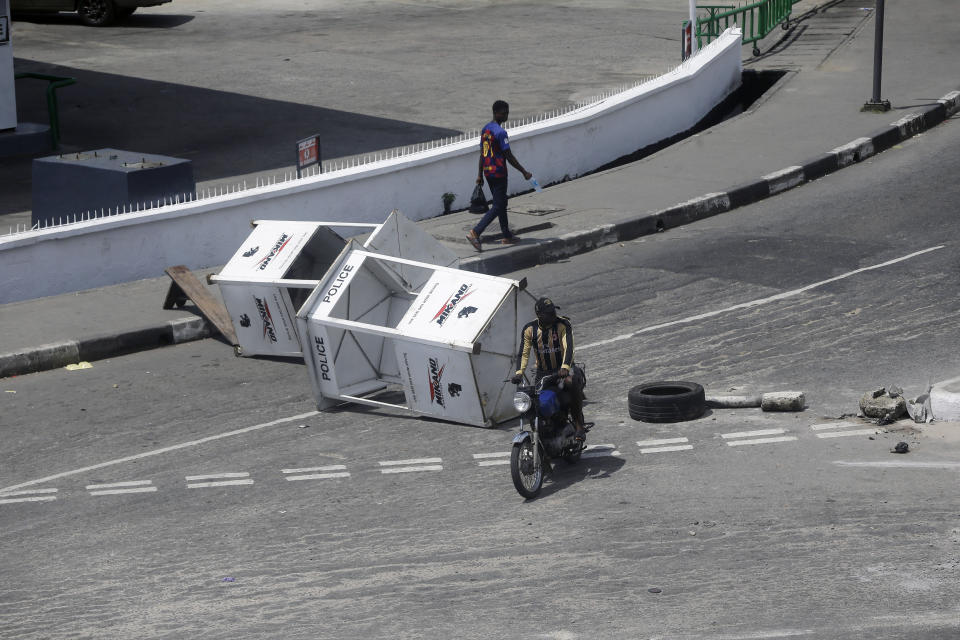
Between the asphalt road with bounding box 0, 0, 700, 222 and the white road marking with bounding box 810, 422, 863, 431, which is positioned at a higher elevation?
the asphalt road with bounding box 0, 0, 700, 222

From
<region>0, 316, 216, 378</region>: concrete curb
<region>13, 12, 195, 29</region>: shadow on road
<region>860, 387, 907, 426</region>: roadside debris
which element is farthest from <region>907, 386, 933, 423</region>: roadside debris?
<region>13, 12, 195, 29</region>: shadow on road

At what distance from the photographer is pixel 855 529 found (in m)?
8.59

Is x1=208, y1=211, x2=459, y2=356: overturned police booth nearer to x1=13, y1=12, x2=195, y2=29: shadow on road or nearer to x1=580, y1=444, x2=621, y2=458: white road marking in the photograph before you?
x1=580, y1=444, x2=621, y2=458: white road marking

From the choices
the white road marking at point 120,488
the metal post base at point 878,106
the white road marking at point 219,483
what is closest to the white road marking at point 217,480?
the white road marking at point 219,483

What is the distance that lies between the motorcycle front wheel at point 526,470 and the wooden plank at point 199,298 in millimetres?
4886

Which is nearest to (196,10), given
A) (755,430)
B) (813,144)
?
(813,144)

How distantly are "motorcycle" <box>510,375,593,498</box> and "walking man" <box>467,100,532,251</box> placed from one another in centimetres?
599

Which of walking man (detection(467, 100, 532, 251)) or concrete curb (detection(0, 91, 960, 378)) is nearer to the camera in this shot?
concrete curb (detection(0, 91, 960, 378))

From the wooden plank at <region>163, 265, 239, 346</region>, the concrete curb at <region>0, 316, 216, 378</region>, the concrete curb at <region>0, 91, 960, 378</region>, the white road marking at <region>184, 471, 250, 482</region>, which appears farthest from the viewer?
the wooden plank at <region>163, 265, 239, 346</region>

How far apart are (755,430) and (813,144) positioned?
1062 cm

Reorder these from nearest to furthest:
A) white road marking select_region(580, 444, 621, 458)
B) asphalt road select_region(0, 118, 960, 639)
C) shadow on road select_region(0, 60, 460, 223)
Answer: asphalt road select_region(0, 118, 960, 639), white road marking select_region(580, 444, 621, 458), shadow on road select_region(0, 60, 460, 223)

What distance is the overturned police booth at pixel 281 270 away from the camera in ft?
41.5

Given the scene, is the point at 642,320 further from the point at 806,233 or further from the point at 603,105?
the point at 603,105

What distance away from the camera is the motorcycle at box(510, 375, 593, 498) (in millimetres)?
9352
